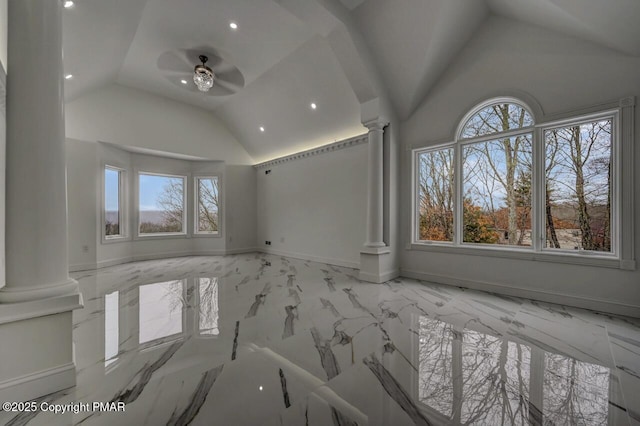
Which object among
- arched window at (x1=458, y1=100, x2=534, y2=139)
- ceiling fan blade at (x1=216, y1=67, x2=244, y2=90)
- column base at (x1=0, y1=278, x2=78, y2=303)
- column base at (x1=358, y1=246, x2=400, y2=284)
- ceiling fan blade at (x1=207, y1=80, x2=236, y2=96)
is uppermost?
ceiling fan blade at (x1=216, y1=67, x2=244, y2=90)

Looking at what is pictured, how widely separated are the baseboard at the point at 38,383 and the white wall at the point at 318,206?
435 centimetres

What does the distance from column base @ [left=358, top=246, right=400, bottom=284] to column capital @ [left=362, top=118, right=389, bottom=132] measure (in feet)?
6.61

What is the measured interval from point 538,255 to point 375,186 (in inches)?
93.5

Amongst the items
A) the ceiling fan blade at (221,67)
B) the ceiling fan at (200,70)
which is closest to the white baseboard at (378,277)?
the ceiling fan at (200,70)

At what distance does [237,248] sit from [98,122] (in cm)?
422

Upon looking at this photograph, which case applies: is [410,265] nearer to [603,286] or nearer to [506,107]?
[603,286]

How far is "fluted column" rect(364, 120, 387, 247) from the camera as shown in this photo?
14.4 feet

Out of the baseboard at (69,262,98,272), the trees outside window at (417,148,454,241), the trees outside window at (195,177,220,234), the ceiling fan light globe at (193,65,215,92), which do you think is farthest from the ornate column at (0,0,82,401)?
the trees outside window at (195,177,220,234)

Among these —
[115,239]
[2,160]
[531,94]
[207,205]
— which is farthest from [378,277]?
[115,239]

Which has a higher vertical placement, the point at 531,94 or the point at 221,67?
the point at 221,67

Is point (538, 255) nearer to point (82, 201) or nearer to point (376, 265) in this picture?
point (376, 265)

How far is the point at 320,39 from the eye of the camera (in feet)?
13.7

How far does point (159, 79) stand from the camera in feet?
18.3

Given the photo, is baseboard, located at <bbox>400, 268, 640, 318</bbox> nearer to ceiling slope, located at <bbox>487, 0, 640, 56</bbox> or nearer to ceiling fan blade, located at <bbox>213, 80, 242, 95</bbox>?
ceiling slope, located at <bbox>487, 0, 640, 56</bbox>
